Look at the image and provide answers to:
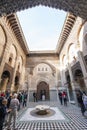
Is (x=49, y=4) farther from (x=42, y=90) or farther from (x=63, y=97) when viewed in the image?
(x=42, y=90)

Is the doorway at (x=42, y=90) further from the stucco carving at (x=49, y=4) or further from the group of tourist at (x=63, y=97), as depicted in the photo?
the stucco carving at (x=49, y=4)

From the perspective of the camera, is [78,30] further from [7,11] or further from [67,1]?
[7,11]

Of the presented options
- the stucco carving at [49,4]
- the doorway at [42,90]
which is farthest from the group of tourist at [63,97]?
the stucco carving at [49,4]

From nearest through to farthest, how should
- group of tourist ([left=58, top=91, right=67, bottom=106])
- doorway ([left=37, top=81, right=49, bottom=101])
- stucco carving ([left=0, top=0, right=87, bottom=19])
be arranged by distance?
stucco carving ([left=0, top=0, right=87, bottom=19])
group of tourist ([left=58, top=91, right=67, bottom=106])
doorway ([left=37, top=81, right=49, bottom=101])

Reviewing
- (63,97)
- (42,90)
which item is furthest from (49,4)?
(42,90)

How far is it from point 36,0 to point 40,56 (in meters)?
9.63

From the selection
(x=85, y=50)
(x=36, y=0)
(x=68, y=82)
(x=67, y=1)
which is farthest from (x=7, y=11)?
(x=68, y=82)

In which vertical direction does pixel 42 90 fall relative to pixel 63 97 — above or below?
above

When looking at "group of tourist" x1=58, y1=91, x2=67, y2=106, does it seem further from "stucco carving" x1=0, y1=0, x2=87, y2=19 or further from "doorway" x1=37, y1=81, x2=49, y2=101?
"stucco carving" x1=0, y1=0, x2=87, y2=19

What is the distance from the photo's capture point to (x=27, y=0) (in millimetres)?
4883

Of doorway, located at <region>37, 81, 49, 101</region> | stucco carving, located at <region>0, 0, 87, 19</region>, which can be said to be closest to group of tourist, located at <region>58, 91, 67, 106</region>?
doorway, located at <region>37, 81, 49, 101</region>

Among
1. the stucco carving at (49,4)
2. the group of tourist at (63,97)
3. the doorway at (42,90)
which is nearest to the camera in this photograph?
the stucco carving at (49,4)

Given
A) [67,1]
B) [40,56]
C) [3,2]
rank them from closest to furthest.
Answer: [3,2] < [67,1] < [40,56]

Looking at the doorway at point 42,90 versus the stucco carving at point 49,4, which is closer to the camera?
the stucco carving at point 49,4
